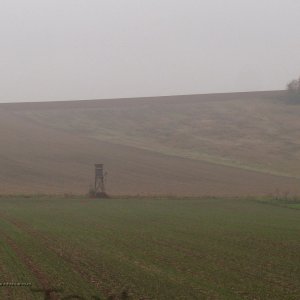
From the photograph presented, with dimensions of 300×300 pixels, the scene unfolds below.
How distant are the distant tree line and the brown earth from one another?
240 centimetres

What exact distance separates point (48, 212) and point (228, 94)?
2592 inches

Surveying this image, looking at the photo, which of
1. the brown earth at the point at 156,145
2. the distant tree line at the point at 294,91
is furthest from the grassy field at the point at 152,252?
the distant tree line at the point at 294,91

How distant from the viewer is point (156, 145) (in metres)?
65.2

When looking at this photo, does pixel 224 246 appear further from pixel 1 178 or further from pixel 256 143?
pixel 256 143

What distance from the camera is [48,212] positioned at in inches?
1205

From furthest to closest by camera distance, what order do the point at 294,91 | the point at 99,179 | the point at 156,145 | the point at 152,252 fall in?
the point at 294,91
the point at 156,145
the point at 99,179
the point at 152,252

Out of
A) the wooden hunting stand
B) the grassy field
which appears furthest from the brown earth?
the grassy field

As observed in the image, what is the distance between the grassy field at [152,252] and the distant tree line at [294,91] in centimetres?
5690

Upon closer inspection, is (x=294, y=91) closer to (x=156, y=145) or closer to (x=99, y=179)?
(x=156, y=145)

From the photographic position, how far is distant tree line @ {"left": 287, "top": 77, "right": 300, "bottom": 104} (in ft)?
283

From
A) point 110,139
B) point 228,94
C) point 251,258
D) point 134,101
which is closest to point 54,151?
point 110,139

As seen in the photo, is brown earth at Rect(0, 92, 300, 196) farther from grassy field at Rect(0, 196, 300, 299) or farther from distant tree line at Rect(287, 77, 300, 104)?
grassy field at Rect(0, 196, 300, 299)

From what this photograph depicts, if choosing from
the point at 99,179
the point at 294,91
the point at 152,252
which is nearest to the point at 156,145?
→ the point at 99,179

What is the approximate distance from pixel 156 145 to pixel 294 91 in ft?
102
